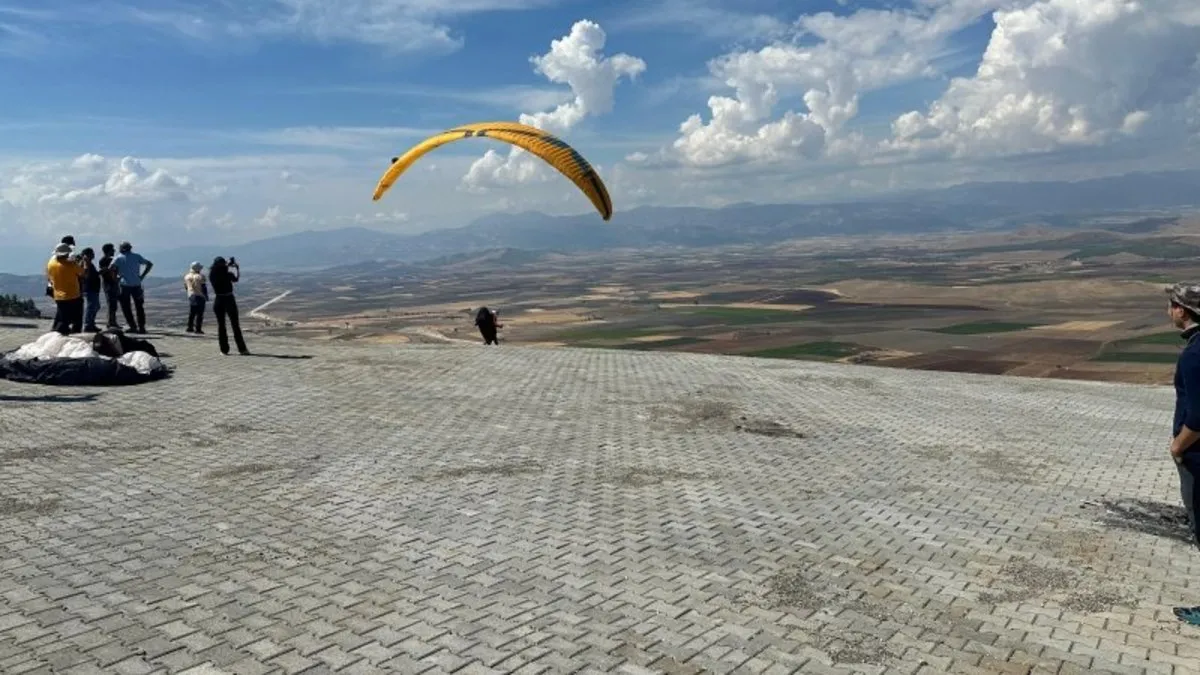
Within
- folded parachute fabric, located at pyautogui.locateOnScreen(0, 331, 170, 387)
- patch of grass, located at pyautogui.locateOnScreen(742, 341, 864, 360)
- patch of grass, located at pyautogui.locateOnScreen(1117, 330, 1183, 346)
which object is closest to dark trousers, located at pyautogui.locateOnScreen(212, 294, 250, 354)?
folded parachute fabric, located at pyautogui.locateOnScreen(0, 331, 170, 387)

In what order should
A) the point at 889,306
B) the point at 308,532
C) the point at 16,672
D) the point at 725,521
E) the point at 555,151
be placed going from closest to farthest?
the point at 16,672, the point at 308,532, the point at 725,521, the point at 555,151, the point at 889,306

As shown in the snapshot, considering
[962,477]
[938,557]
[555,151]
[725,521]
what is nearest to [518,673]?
[725,521]

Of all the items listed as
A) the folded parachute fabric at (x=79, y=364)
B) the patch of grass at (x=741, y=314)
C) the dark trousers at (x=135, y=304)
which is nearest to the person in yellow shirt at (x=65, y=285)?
the folded parachute fabric at (x=79, y=364)

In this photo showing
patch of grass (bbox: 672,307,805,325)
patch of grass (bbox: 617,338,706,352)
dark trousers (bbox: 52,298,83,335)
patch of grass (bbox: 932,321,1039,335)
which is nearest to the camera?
dark trousers (bbox: 52,298,83,335)

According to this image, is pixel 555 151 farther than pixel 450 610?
Yes

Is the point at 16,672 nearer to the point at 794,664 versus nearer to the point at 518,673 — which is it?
the point at 518,673

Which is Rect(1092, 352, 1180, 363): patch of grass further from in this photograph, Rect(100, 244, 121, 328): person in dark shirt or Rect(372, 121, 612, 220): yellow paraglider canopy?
Rect(100, 244, 121, 328): person in dark shirt

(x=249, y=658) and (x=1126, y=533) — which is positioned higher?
(x=249, y=658)
